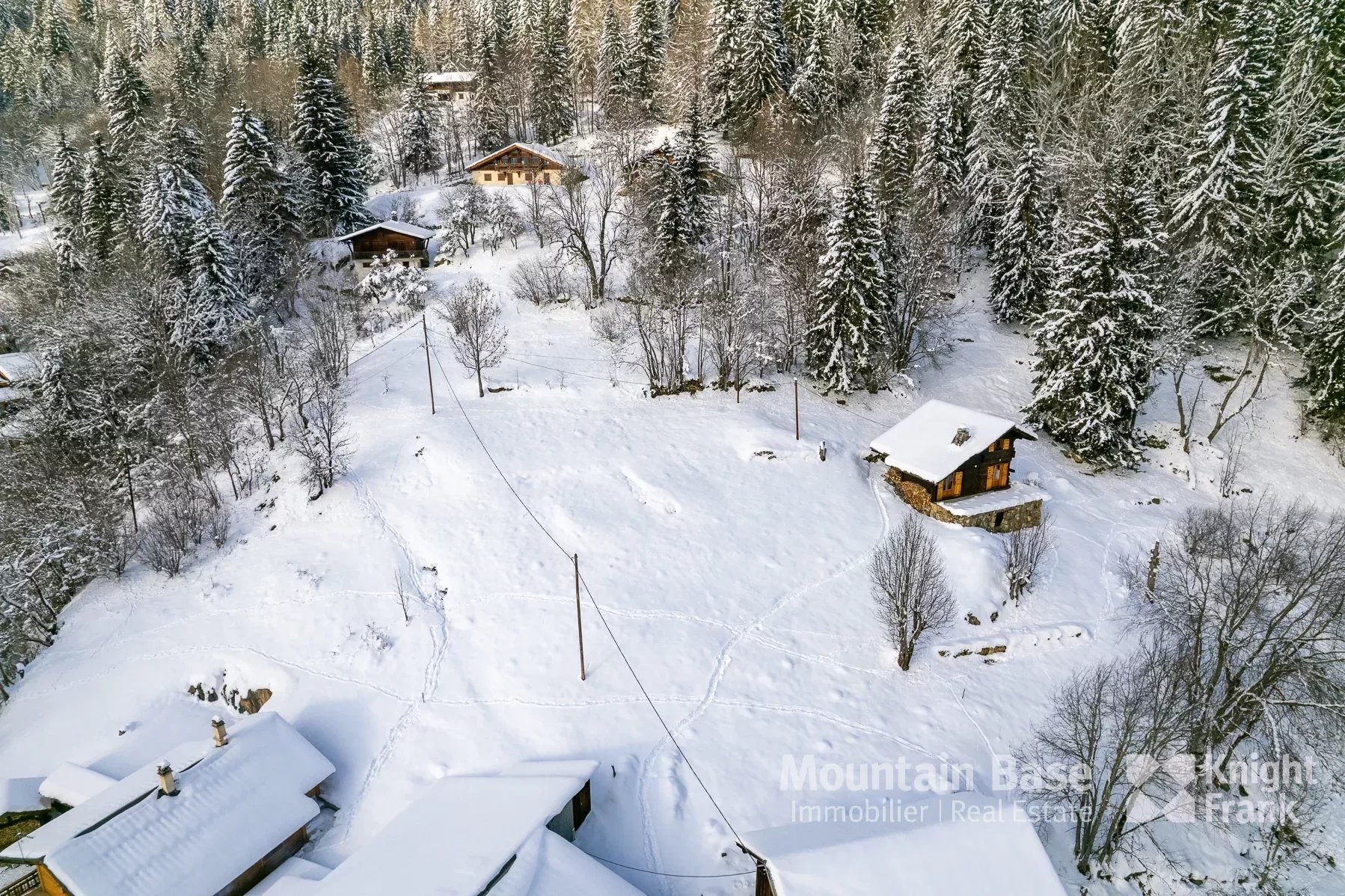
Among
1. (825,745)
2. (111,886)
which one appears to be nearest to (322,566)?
(111,886)

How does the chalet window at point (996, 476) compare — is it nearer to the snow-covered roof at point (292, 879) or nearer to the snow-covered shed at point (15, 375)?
the snow-covered roof at point (292, 879)

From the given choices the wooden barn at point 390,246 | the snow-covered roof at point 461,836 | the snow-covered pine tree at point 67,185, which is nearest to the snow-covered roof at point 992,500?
the snow-covered roof at point 461,836

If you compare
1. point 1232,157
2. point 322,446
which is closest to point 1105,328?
point 1232,157

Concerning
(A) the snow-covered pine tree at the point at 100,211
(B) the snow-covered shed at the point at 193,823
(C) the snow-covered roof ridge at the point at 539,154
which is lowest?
(B) the snow-covered shed at the point at 193,823

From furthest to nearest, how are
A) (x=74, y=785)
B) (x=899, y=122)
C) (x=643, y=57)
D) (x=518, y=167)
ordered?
(x=643, y=57) → (x=518, y=167) → (x=899, y=122) → (x=74, y=785)

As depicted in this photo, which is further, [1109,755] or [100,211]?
[100,211]

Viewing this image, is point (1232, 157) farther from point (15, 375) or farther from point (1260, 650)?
point (15, 375)
